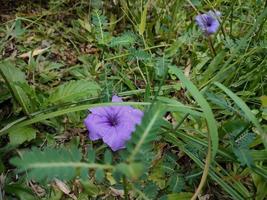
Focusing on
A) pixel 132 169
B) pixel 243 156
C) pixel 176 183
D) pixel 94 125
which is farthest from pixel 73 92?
pixel 132 169

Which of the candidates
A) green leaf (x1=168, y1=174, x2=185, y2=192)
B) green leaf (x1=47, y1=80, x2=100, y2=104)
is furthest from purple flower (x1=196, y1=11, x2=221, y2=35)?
green leaf (x1=168, y1=174, x2=185, y2=192)

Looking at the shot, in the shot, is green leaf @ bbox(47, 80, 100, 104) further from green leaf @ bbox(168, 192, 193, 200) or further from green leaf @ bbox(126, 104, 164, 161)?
green leaf @ bbox(126, 104, 164, 161)

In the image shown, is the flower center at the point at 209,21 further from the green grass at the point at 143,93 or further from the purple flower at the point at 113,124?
the purple flower at the point at 113,124

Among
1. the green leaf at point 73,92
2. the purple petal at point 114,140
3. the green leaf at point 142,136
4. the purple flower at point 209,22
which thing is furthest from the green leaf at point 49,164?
the purple flower at point 209,22

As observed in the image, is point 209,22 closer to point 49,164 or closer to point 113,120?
point 113,120

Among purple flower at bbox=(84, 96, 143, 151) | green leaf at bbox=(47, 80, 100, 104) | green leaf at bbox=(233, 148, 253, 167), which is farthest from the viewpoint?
green leaf at bbox=(47, 80, 100, 104)

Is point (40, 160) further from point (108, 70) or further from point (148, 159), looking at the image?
point (108, 70)
